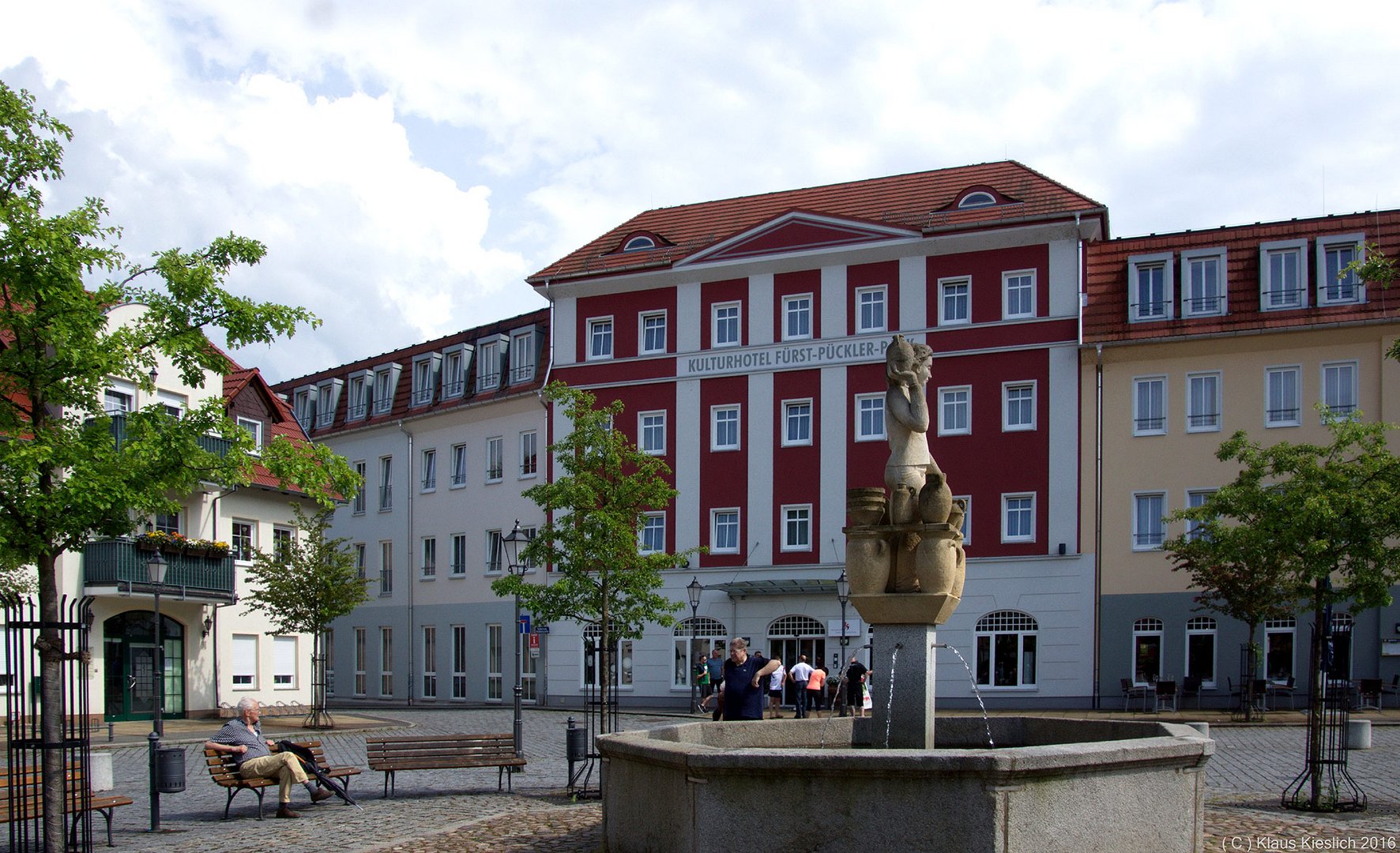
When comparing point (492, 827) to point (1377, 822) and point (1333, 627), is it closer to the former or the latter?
point (1377, 822)

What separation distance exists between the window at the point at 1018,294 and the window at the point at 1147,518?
5.75 metres

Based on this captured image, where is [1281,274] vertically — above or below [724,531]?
above

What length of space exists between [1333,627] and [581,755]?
2290 centimetres

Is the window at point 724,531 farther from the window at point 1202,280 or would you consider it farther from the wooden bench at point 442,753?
the wooden bench at point 442,753

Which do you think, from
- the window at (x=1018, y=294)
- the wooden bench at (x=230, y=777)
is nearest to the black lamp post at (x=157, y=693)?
the wooden bench at (x=230, y=777)

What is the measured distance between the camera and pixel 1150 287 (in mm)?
38719

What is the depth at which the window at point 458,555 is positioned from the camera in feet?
163

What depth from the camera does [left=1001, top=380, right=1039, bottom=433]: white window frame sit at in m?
39.2

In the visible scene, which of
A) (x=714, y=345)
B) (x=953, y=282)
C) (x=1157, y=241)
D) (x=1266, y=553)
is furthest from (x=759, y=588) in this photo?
(x=1266, y=553)

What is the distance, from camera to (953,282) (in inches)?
1596

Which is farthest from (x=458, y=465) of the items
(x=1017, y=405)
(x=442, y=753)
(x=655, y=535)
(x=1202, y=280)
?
(x=442, y=753)

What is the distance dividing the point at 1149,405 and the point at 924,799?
31.2m

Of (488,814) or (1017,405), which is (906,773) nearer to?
(488,814)

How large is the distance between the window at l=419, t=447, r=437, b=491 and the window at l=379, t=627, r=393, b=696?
5.37 metres
